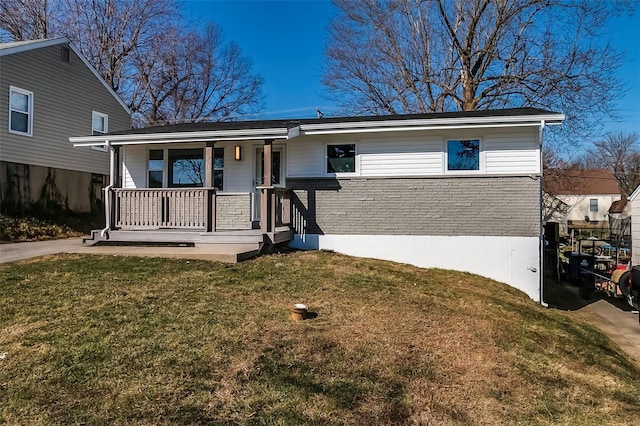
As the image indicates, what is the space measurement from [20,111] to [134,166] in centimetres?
528

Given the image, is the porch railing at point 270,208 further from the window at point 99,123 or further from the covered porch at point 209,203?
the window at point 99,123

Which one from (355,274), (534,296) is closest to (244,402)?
(355,274)

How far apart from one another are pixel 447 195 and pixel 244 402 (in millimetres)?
7395

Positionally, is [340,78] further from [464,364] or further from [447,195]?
[464,364]

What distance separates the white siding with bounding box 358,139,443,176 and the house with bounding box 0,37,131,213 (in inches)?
434

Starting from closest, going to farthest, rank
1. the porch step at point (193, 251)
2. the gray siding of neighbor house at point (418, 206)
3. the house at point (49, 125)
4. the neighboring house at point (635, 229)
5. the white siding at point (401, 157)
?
1. the porch step at point (193, 251)
2. the gray siding of neighbor house at point (418, 206)
3. the white siding at point (401, 157)
4. the neighboring house at point (635, 229)
5. the house at point (49, 125)

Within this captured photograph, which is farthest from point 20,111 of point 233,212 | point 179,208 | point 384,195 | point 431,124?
point 431,124

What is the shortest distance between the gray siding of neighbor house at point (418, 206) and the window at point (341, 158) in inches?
11.8

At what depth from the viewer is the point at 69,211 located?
14742 millimetres

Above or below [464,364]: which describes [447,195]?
above

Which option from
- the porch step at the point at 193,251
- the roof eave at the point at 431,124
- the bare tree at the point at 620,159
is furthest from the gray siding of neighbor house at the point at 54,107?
the bare tree at the point at 620,159

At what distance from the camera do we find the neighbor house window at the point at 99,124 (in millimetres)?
16328

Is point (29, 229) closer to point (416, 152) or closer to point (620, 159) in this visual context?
point (416, 152)

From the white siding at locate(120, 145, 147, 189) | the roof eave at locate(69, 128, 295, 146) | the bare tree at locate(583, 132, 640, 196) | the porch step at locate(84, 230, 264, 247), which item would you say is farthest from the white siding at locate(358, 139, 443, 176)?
the bare tree at locate(583, 132, 640, 196)
